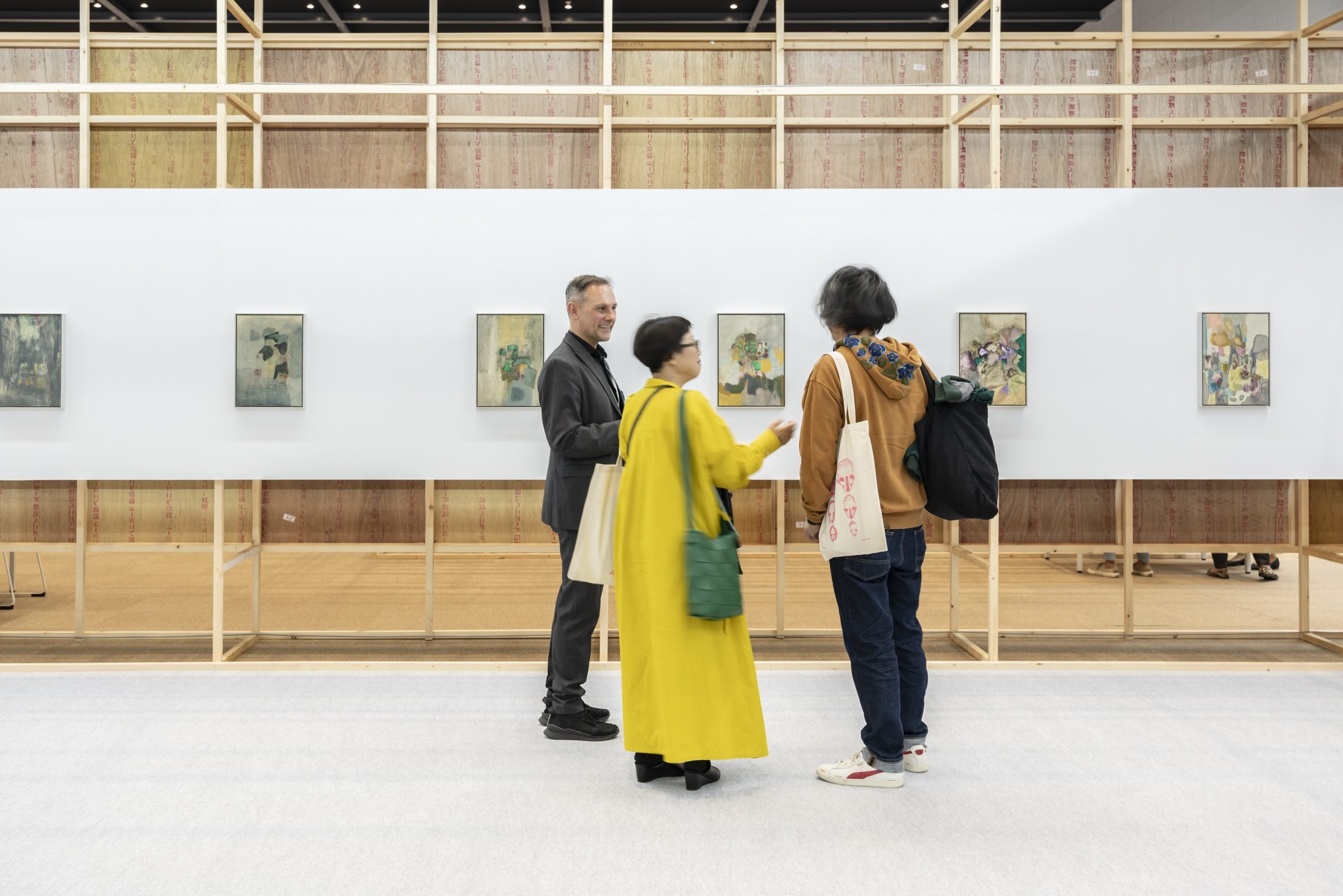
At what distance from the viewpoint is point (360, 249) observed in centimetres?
481

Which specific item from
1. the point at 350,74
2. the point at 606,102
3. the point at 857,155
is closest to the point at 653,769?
the point at 606,102

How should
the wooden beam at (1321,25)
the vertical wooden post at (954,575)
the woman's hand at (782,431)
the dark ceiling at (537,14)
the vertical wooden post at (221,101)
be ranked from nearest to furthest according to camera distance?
the woman's hand at (782,431)
the vertical wooden post at (221,101)
the wooden beam at (1321,25)
the vertical wooden post at (954,575)
the dark ceiling at (537,14)

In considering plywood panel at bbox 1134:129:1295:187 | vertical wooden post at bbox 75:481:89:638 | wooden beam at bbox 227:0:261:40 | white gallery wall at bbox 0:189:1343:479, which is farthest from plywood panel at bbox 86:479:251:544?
plywood panel at bbox 1134:129:1295:187

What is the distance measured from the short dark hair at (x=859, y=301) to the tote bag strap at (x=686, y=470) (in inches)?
25.4

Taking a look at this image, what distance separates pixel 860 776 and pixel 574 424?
1.68m

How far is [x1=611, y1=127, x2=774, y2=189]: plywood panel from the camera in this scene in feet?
19.6

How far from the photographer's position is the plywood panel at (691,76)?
236 inches

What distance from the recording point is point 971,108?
17.0 ft

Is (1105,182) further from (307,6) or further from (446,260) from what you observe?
(307,6)

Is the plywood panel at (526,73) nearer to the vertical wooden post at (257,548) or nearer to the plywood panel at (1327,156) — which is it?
the vertical wooden post at (257,548)

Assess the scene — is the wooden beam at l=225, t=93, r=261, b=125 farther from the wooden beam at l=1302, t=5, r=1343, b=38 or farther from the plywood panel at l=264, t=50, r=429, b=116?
the wooden beam at l=1302, t=5, r=1343, b=38

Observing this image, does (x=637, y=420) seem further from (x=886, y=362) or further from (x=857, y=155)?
(x=857, y=155)

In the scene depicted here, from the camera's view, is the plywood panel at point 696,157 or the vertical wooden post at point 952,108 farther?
the plywood panel at point 696,157

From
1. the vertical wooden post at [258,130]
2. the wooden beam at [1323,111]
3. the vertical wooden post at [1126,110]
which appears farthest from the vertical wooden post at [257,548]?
the wooden beam at [1323,111]
